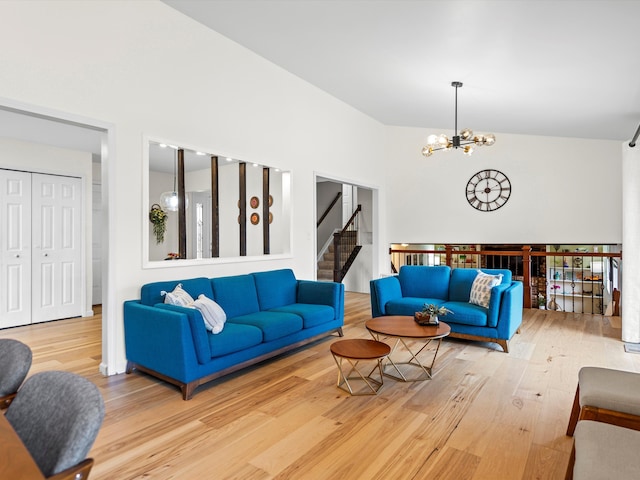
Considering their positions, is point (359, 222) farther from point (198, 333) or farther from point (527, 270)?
point (198, 333)

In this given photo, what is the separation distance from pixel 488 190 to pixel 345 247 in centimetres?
329

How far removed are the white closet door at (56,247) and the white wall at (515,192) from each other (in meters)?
5.61

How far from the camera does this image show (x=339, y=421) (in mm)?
2570

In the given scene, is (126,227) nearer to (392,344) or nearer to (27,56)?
(27,56)

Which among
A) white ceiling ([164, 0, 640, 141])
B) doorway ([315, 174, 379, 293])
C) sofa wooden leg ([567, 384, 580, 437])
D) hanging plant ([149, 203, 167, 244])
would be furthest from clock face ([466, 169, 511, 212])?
hanging plant ([149, 203, 167, 244])

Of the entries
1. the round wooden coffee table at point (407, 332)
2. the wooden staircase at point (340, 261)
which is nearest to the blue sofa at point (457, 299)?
the round wooden coffee table at point (407, 332)

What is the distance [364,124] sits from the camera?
7031 mm

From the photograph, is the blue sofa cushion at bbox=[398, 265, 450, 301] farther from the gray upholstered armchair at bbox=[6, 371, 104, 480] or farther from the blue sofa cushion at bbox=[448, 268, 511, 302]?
the gray upholstered armchair at bbox=[6, 371, 104, 480]

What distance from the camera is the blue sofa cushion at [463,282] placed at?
190 inches

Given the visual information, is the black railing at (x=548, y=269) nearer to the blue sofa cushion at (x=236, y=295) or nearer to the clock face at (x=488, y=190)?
the clock face at (x=488, y=190)

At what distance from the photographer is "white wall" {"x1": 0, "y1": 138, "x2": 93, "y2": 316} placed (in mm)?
5395

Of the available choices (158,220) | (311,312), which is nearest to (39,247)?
(158,220)

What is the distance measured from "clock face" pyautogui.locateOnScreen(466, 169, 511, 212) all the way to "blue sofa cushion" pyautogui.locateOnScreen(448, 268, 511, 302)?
2.67 m

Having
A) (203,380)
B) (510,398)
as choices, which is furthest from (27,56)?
(510,398)
